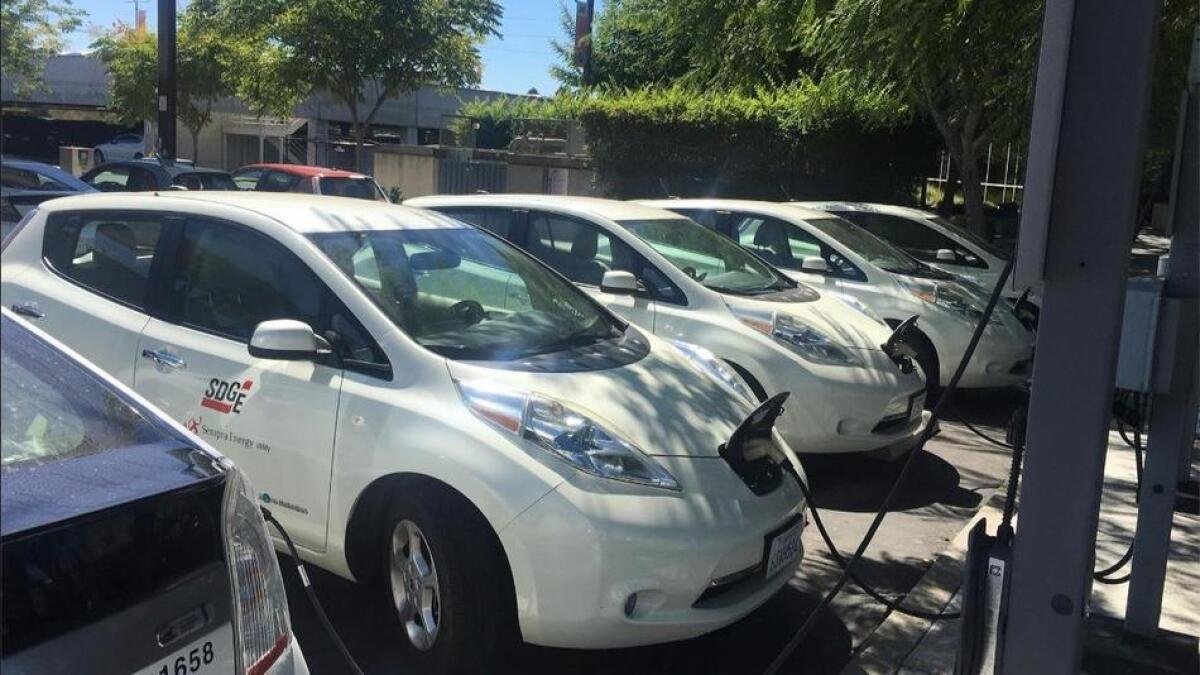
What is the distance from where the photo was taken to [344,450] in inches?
150

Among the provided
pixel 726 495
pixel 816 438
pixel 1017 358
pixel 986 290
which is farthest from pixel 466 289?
pixel 986 290

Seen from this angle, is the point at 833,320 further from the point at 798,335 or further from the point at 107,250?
the point at 107,250

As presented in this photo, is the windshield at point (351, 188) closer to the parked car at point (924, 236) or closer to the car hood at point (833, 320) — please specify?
the parked car at point (924, 236)

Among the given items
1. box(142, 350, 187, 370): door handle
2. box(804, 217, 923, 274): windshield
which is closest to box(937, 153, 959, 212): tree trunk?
box(804, 217, 923, 274): windshield

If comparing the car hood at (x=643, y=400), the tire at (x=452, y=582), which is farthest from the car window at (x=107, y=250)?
the tire at (x=452, y=582)

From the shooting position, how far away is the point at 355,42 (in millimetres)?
19156

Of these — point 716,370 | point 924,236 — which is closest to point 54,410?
point 716,370

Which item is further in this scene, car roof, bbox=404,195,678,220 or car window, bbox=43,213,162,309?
car roof, bbox=404,195,678,220

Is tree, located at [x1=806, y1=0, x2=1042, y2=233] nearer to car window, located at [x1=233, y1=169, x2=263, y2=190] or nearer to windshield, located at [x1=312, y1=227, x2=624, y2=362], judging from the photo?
windshield, located at [x1=312, y1=227, x2=624, y2=362]

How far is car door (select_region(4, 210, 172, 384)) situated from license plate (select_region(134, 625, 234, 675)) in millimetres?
2792

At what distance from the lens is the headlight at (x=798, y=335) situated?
6.12 m

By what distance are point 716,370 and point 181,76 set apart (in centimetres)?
2470

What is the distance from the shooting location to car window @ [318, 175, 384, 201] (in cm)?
1485

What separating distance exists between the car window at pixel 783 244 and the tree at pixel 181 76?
61.1 feet
